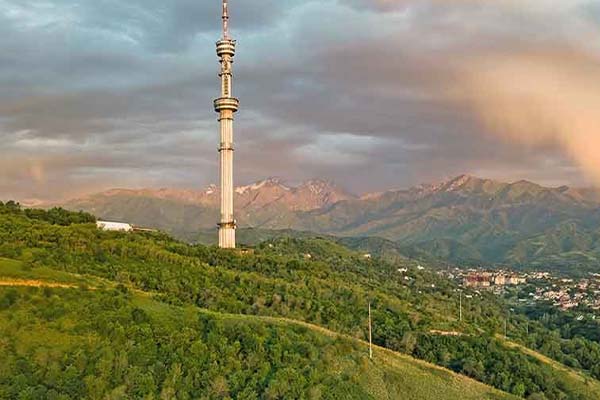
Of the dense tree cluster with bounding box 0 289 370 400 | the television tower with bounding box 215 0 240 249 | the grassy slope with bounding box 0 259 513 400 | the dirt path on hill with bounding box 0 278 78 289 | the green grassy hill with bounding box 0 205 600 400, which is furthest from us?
the television tower with bounding box 215 0 240 249

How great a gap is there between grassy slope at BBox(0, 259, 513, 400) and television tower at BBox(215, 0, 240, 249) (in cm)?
7559

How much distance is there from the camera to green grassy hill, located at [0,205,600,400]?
61.3m

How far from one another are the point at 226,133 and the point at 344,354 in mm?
90153

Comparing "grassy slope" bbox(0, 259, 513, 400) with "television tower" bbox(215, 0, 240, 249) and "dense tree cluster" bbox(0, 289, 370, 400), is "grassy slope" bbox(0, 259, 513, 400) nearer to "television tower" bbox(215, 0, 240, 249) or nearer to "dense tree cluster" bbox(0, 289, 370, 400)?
"dense tree cluster" bbox(0, 289, 370, 400)

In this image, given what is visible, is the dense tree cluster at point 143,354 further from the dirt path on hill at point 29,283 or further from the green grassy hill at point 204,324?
the dirt path on hill at point 29,283

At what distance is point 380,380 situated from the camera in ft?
230

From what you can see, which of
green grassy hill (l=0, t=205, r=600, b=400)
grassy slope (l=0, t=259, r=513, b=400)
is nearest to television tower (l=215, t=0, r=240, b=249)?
green grassy hill (l=0, t=205, r=600, b=400)

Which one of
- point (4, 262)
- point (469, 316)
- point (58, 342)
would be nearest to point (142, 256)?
point (4, 262)

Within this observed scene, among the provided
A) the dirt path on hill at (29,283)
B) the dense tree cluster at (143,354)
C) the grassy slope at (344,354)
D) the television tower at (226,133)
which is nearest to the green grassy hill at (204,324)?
the dense tree cluster at (143,354)

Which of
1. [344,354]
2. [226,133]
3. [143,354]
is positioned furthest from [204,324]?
[226,133]

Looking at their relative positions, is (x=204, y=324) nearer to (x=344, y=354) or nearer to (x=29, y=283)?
(x=344, y=354)

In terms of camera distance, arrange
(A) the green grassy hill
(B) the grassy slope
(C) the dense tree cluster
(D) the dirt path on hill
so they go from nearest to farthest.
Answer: (C) the dense tree cluster → (A) the green grassy hill → (B) the grassy slope → (D) the dirt path on hill

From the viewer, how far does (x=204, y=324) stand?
71.2m

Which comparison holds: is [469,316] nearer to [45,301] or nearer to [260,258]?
[260,258]
